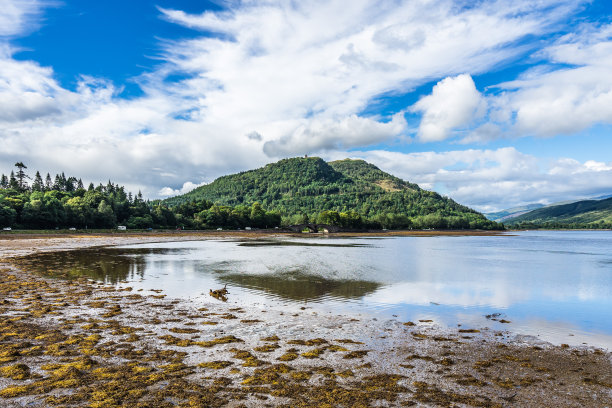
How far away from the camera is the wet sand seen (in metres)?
8.95

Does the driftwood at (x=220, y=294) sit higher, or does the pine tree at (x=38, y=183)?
the pine tree at (x=38, y=183)

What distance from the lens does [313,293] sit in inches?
974

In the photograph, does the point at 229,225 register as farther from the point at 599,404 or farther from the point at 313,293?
the point at 599,404

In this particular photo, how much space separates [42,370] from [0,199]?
10606cm

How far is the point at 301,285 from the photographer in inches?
1104

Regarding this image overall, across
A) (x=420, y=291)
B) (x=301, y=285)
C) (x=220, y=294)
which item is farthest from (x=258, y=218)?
(x=220, y=294)

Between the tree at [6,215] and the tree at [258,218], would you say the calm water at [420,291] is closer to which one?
the tree at [6,215]

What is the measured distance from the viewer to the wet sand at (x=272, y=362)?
8.95m

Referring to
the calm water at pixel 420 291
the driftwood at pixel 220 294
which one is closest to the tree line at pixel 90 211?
the calm water at pixel 420 291

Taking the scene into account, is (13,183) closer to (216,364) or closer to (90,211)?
(90,211)

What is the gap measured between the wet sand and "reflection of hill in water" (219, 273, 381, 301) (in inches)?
244

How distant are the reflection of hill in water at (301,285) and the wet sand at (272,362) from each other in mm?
6200

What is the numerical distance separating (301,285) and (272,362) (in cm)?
1671

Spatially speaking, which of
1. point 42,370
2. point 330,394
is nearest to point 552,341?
point 330,394
